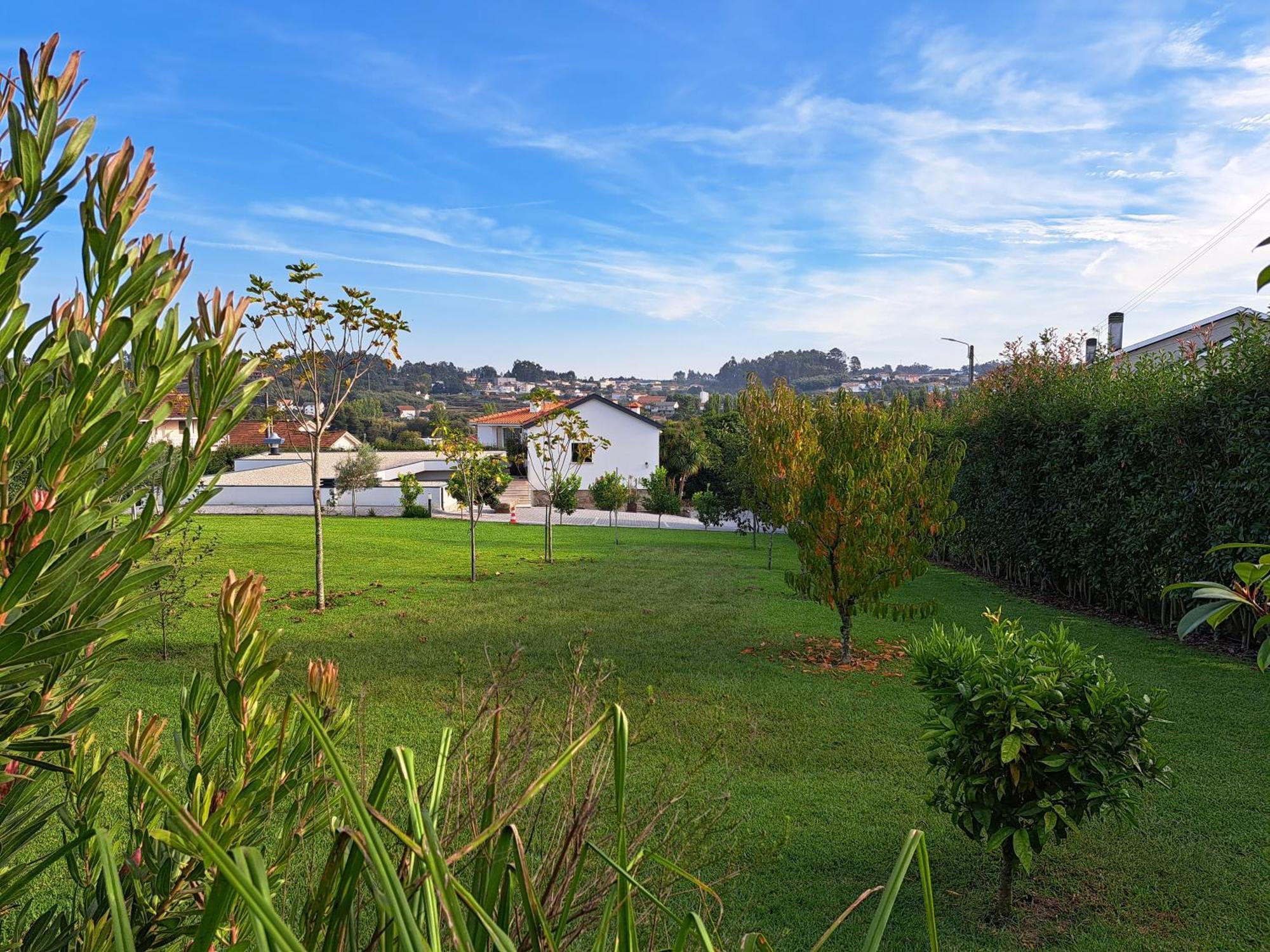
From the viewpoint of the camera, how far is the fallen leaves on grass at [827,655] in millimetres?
8820

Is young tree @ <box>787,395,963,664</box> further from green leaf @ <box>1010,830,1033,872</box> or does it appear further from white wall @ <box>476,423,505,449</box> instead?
white wall @ <box>476,423,505,449</box>

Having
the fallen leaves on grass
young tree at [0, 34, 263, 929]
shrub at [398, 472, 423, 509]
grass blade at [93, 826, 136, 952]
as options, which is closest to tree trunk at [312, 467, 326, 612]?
the fallen leaves on grass

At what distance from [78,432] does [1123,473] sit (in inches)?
501

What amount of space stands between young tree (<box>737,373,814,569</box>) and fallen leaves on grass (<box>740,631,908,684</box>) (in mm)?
1818

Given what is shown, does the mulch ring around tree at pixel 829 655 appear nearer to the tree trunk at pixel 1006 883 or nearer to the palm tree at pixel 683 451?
the tree trunk at pixel 1006 883

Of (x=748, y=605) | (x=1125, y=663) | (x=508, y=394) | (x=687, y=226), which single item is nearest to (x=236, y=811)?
(x=1125, y=663)

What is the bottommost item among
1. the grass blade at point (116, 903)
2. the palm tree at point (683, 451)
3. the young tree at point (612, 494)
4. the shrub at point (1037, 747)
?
the shrub at point (1037, 747)

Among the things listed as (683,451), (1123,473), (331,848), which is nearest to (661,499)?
(683,451)

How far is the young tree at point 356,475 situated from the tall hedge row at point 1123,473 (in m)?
22.7

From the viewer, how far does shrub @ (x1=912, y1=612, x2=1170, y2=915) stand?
364 centimetres

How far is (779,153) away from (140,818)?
48.0 ft

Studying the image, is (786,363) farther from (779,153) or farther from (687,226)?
(779,153)

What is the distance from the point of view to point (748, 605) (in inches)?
494

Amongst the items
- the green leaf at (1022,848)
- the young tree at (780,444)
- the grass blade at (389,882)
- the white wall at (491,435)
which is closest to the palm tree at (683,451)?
the white wall at (491,435)
